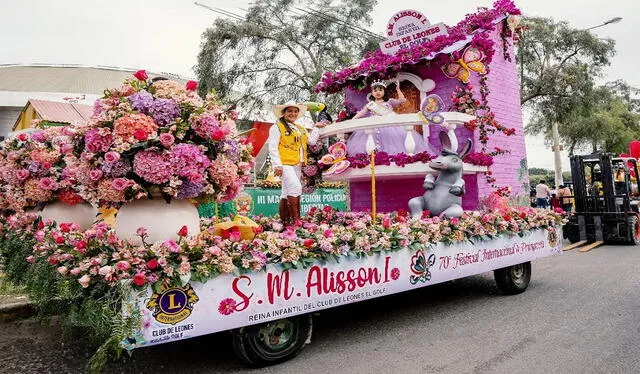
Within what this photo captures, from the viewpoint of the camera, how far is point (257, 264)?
3.42 meters

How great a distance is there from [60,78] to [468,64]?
106 ft

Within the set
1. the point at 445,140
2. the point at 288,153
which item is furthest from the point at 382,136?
the point at 288,153

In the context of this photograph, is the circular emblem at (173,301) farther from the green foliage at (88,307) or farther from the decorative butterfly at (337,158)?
the decorative butterfly at (337,158)

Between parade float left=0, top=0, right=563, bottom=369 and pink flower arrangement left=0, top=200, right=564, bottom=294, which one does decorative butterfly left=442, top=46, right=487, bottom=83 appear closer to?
parade float left=0, top=0, right=563, bottom=369

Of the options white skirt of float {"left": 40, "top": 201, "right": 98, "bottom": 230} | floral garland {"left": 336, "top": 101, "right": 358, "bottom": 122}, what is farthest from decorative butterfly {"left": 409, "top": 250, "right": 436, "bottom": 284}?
floral garland {"left": 336, "top": 101, "right": 358, "bottom": 122}

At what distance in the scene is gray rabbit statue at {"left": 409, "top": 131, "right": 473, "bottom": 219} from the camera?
230 inches

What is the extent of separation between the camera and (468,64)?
23.5 feet

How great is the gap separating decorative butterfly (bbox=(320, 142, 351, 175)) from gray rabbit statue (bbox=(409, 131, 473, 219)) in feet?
3.64

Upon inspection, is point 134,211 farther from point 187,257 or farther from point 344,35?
point 344,35

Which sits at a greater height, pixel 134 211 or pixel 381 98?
pixel 381 98

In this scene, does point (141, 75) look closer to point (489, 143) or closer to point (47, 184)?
point (47, 184)

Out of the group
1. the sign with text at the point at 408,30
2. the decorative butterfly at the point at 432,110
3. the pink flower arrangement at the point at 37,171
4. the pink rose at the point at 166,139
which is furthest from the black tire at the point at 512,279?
the pink flower arrangement at the point at 37,171

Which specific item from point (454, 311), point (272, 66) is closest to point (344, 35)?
point (272, 66)

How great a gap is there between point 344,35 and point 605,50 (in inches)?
448
